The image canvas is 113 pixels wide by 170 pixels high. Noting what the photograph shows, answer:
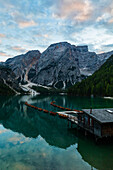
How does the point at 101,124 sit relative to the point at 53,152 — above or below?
above

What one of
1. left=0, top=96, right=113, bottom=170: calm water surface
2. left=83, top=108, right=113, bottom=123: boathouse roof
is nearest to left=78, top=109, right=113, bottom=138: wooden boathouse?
left=83, top=108, right=113, bottom=123: boathouse roof

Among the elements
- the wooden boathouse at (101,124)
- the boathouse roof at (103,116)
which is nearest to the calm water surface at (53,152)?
the wooden boathouse at (101,124)

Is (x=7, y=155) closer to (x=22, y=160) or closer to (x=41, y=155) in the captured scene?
(x=22, y=160)

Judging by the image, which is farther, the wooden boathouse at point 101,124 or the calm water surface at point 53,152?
the wooden boathouse at point 101,124

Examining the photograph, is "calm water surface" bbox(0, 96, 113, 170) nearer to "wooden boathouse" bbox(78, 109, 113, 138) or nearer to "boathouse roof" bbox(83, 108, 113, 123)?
"wooden boathouse" bbox(78, 109, 113, 138)

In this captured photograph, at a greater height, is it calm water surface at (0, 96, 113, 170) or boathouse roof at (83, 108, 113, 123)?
boathouse roof at (83, 108, 113, 123)

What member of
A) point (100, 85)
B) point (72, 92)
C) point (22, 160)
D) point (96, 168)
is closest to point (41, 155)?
point (22, 160)

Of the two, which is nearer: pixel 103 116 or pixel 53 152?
pixel 53 152

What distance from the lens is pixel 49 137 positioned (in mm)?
29766

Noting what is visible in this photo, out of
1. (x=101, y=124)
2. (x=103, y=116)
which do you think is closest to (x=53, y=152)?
(x=101, y=124)

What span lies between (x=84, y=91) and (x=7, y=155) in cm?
12665

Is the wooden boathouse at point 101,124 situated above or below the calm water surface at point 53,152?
above

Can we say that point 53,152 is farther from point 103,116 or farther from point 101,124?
point 103,116

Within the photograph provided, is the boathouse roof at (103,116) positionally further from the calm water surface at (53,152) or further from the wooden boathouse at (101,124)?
the calm water surface at (53,152)
